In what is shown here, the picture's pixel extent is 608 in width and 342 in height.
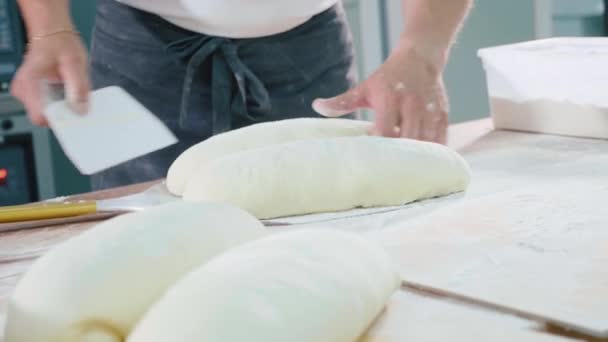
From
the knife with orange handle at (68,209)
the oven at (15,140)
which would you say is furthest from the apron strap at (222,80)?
the oven at (15,140)

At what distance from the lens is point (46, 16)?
1062 millimetres

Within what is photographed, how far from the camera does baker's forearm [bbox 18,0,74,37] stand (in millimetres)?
1051

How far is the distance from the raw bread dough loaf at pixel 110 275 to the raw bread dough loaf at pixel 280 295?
0.04 m

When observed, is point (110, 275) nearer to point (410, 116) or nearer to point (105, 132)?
point (105, 132)

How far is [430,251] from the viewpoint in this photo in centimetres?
68

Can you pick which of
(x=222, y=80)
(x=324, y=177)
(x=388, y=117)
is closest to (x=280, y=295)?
(x=324, y=177)

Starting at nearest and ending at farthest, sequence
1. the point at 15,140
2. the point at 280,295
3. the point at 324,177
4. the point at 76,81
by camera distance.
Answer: the point at 280,295 → the point at 324,177 → the point at 76,81 → the point at 15,140

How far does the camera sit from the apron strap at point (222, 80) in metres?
1.15

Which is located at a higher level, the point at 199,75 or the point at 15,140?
the point at 199,75

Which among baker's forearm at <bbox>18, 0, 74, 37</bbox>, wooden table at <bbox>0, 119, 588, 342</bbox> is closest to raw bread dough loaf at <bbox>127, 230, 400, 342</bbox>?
wooden table at <bbox>0, 119, 588, 342</bbox>

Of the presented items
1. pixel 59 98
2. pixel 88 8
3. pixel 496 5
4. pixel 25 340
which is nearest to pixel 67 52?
pixel 59 98

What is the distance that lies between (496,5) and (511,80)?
1.53m

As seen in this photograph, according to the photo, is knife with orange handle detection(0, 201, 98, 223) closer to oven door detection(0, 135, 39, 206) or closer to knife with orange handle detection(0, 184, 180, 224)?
knife with orange handle detection(0, 184, 180, 224)

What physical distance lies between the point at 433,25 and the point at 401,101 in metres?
0.13
